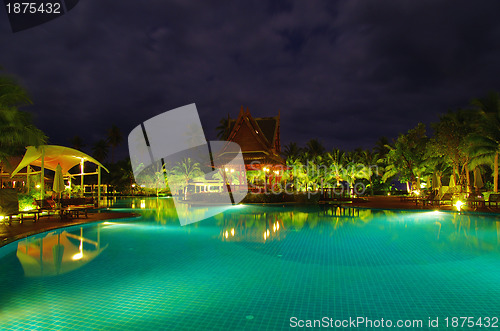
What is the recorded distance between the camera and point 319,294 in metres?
4.52

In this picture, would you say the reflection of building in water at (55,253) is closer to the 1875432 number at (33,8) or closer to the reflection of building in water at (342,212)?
the 1875432 number at (33,8)

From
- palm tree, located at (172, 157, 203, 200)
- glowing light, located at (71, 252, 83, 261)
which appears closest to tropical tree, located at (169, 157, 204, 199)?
palm tree, located at (172, 157, 203, 200)

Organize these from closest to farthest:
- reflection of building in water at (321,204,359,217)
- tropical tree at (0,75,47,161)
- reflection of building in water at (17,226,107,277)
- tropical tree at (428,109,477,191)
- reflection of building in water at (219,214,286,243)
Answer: reflection of building in water at (17,226,107,277), reflection of building in water at (219,214,286,243), tropical tree at (0,75,47,161), reflection of building in water at (321,204,359,217), tropical tree at (428,109,477,191)

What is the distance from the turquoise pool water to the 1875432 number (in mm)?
6124

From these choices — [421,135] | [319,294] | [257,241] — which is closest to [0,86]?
[257,241]

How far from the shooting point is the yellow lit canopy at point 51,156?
48.5 feet

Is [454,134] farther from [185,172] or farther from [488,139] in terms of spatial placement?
[185,172]

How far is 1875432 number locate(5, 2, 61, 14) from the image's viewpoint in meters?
8.13

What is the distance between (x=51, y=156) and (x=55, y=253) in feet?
39.2

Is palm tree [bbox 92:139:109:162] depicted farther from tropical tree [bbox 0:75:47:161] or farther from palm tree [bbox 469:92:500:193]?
palm tree [bbox 469:92:500:193]

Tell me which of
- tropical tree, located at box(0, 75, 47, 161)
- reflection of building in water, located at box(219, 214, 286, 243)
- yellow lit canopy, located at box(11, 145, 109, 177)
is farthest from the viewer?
yellow lit canopy, located at box(11, 145, 109, 177)

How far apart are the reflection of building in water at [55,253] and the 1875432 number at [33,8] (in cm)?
610

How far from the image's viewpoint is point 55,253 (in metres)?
7.09

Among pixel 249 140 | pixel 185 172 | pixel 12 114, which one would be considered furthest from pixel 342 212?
pixel 185 172
